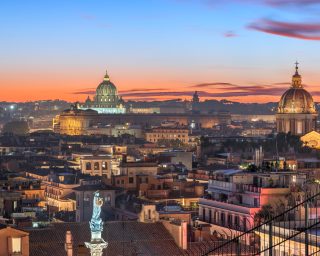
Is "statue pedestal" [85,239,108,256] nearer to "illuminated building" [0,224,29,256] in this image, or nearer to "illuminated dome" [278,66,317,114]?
"illuminated building" [0,224,29,256]

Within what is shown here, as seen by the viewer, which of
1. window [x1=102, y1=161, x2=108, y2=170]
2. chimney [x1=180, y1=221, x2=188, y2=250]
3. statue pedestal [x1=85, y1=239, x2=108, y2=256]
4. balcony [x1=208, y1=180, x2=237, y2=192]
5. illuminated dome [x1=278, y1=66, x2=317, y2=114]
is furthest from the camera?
illuminated dome [x1=278, y1=66, x2=317, y2=114]

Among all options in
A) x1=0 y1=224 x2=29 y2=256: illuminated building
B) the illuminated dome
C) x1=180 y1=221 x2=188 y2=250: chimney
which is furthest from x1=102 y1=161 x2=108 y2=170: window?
x1=0 y1=224 x2=29 y2=256: illuminated building

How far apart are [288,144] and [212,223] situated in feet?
269

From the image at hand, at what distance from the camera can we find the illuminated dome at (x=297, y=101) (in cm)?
14812

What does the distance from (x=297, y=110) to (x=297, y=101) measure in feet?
3.44

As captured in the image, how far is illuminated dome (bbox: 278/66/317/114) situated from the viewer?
148125mm

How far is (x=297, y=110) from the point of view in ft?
487

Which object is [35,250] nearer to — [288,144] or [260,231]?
[260,231]

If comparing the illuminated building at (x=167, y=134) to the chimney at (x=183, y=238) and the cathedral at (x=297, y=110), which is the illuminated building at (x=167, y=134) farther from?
the chimney at (x=183, y=238)

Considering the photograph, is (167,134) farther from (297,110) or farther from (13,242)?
(13,242)

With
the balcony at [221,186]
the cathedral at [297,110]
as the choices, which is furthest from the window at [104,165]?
the cathedral at [297,110]

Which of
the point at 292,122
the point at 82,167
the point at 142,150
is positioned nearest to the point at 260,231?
the point at 82,167

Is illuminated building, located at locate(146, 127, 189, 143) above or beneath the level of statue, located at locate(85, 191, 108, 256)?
above

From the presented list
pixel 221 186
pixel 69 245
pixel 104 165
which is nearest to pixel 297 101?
pixel 104 165
